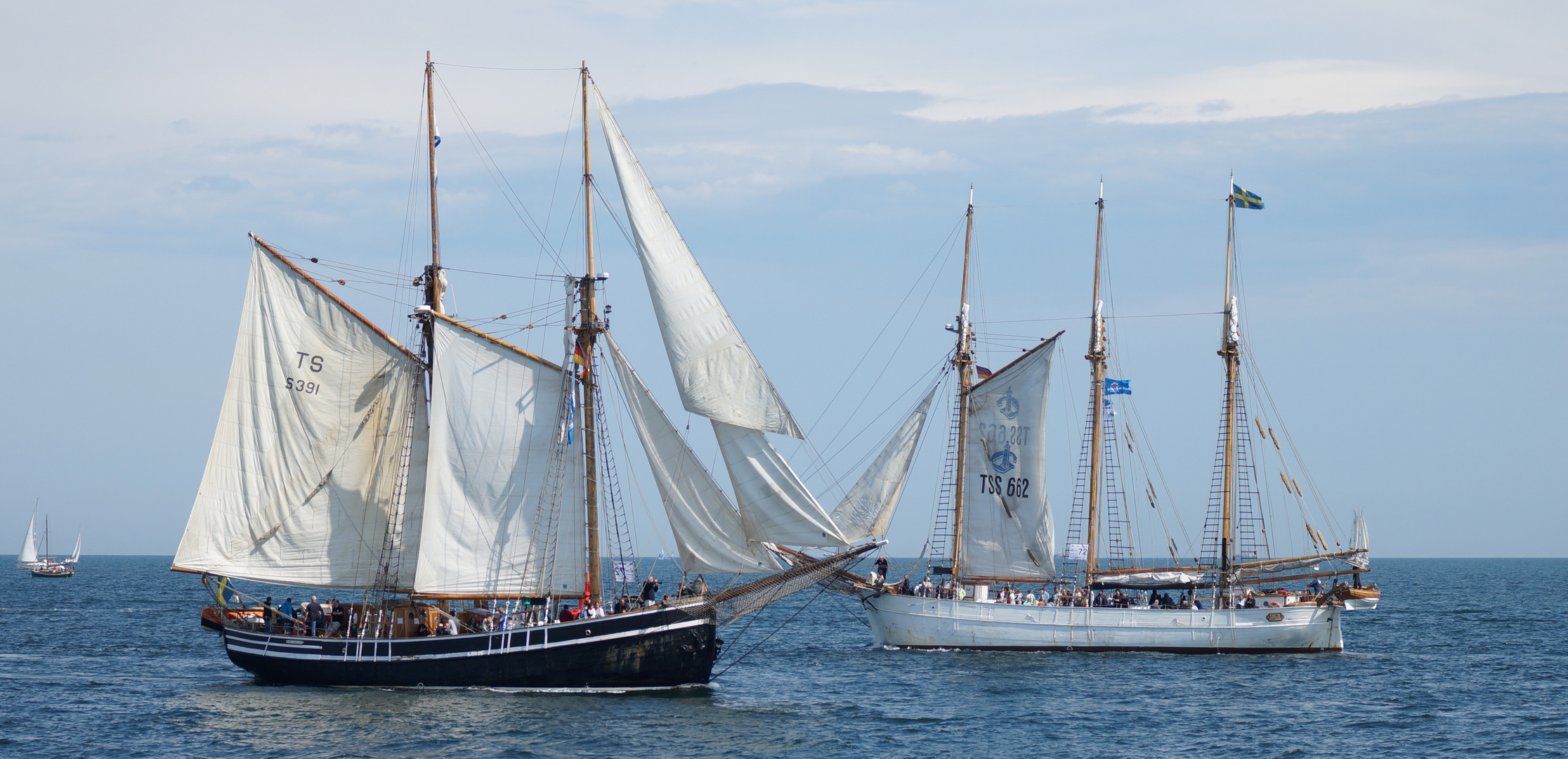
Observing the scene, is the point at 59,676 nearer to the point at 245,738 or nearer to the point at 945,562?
the point at 245,738

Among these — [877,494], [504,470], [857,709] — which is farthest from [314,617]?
[877,494]

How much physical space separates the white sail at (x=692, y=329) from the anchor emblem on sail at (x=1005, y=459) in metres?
22.5

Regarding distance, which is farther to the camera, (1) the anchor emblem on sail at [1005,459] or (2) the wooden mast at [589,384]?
(1) the anchor emblem on sail at [1005,459]

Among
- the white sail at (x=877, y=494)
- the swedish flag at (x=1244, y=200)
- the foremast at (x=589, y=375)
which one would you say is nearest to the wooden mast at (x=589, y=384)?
the foremast at (x=589, y=375)

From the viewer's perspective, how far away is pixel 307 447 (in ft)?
157

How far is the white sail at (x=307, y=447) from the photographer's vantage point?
4706 centimetres

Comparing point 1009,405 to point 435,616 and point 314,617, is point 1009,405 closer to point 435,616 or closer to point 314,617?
point 435,616

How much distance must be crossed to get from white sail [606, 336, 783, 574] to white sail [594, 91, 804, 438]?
70.0 inches

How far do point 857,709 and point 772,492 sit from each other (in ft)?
27.1

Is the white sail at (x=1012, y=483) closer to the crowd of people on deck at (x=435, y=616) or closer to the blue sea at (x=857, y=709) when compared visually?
the blue sea at (x=857, y=709)

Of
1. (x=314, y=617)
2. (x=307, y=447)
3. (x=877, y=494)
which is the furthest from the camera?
(x=877, y=494)

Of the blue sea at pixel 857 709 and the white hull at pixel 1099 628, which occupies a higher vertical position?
the white hull at pixel 1099 628

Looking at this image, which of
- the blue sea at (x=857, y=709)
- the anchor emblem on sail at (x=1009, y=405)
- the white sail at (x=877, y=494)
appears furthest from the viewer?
the anchor emblem on sail at (x=1009, y=405)

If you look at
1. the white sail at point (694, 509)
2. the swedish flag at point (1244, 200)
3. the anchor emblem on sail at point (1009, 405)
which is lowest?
the white sail at point (694, 509)
